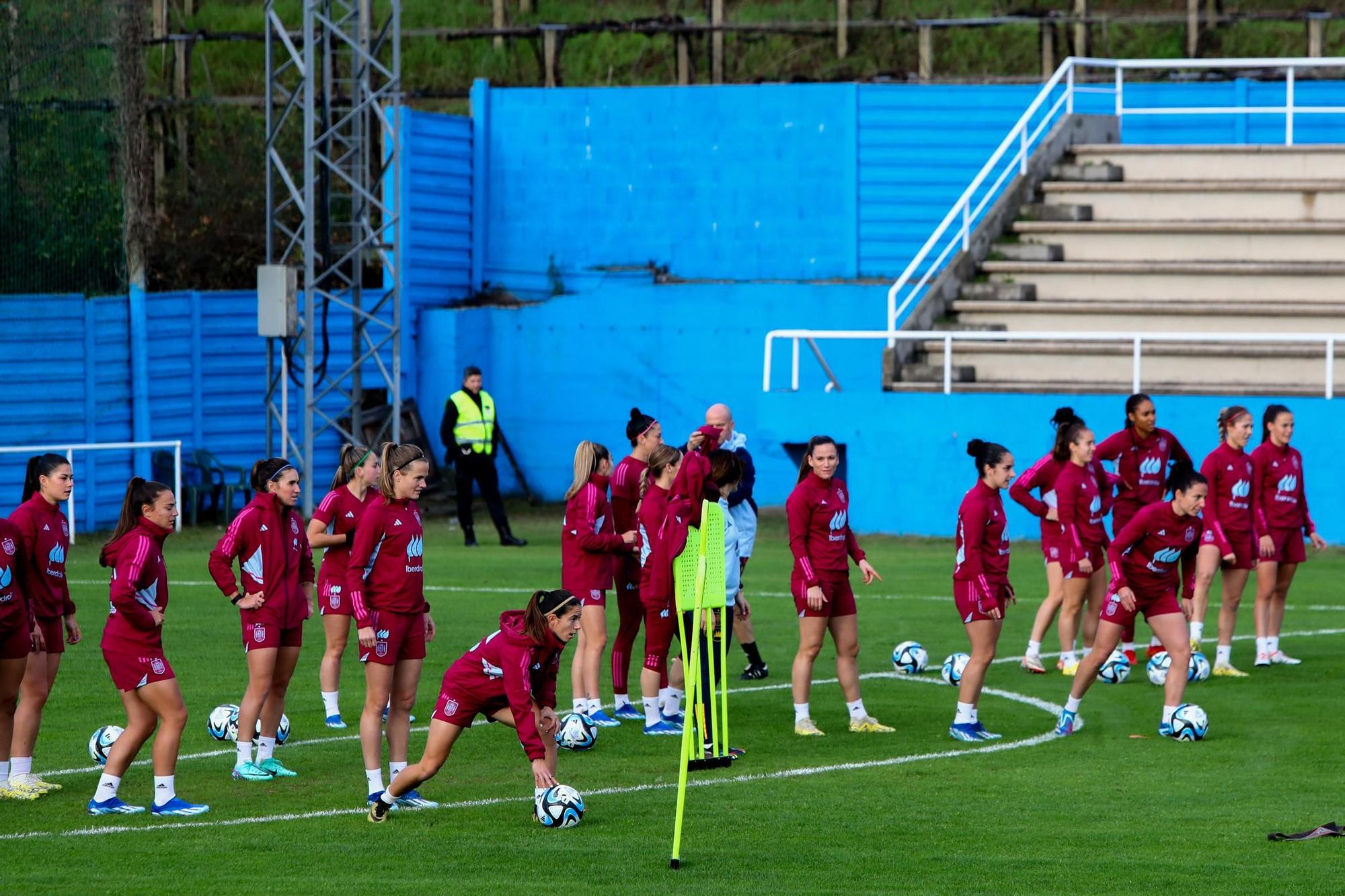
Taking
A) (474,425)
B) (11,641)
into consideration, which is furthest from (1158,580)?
(474,425)

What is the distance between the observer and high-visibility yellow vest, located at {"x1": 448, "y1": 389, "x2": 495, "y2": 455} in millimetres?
22984

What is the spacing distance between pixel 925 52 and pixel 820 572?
19659mm

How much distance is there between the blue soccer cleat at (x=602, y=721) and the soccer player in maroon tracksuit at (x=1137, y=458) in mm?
4735

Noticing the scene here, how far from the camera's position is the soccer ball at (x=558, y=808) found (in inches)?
369

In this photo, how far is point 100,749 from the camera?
11039mm

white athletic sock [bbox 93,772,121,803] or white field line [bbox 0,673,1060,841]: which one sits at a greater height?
white athletic sock [bbox 93,772,121,803]

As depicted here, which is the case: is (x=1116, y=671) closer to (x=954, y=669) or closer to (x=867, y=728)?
(x=954, y=669)

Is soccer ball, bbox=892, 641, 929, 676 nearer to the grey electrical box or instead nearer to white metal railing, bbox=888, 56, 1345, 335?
white metal railing, bbox=888, 56, 1345, 335

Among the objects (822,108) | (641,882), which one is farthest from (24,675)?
(822,108)

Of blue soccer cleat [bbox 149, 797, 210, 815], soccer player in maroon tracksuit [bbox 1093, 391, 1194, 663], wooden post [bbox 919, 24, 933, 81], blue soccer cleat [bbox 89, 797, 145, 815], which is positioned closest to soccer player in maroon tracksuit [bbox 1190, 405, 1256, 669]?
soccer player in maroon tracksuit [bbox 1093, 391, 1194, 663]

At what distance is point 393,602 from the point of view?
10.0 m

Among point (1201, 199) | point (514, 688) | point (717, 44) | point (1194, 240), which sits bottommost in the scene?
point (514, 688)

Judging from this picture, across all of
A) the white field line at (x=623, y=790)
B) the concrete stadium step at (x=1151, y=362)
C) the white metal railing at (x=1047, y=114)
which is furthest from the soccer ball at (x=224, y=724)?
the white metal railing at (x=1047, y=114)

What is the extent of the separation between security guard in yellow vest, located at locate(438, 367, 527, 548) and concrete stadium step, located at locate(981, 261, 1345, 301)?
796 cm
